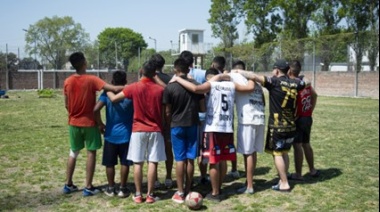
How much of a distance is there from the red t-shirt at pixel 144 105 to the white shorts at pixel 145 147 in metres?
0.08

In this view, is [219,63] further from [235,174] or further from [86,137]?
[86,137]

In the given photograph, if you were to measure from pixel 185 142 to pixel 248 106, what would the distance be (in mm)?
1141

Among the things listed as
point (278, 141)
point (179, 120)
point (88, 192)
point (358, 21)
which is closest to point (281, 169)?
point (278, 141)

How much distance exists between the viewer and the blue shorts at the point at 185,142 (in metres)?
5.46

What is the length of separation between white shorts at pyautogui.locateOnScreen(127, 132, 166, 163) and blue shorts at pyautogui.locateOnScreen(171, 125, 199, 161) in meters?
0.22

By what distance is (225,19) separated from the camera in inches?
1887

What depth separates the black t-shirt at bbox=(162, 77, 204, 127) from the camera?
5402mm

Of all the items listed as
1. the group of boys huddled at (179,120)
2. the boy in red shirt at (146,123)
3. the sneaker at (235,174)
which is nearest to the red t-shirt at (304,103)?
the group of boys huddled at (179,120)

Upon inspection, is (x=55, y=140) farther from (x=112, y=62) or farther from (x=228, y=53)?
(x=112, y=62)

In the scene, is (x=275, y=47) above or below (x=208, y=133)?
above

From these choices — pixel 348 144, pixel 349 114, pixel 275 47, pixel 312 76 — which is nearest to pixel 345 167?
pixel 348 144

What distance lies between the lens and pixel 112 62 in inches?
2223

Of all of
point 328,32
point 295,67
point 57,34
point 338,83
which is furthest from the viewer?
point 57,34

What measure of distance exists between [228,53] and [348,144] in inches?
1296
